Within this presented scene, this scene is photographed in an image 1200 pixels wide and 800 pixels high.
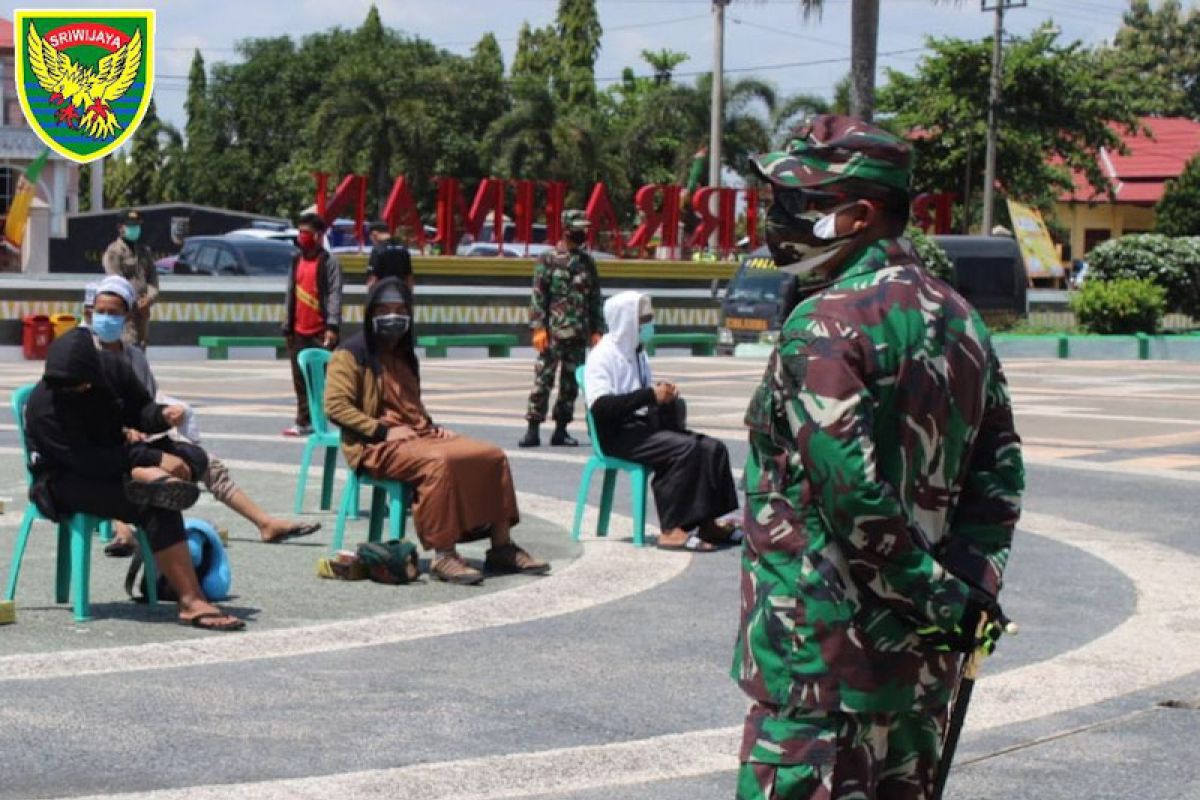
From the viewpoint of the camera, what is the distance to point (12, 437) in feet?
51.4

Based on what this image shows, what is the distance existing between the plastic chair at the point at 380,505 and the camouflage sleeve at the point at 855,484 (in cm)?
614

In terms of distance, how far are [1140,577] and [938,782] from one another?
21.6 feet

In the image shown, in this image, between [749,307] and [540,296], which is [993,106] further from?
[540,296]

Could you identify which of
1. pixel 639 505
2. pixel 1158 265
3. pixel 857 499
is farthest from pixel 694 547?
pixel 1158 265

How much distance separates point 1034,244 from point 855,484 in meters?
45.6

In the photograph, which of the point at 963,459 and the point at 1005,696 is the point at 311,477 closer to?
the point at 1005,696

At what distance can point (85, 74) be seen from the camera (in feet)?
112

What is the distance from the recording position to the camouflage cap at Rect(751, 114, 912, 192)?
137 inches

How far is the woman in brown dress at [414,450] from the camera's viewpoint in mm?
9148

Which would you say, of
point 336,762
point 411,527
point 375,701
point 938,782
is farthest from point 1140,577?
point 938,782

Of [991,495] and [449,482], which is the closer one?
[991,495]

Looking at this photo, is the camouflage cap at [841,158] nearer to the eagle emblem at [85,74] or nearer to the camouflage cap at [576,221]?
the camouflage cap at [576,221]

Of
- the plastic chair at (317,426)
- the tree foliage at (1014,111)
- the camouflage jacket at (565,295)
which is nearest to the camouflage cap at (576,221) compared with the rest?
the camouflage jacket at (565,295)

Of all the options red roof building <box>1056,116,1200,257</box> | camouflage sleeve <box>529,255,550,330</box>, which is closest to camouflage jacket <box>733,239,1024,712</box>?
camouflage sleeve <box>529,255,550,330</box>
